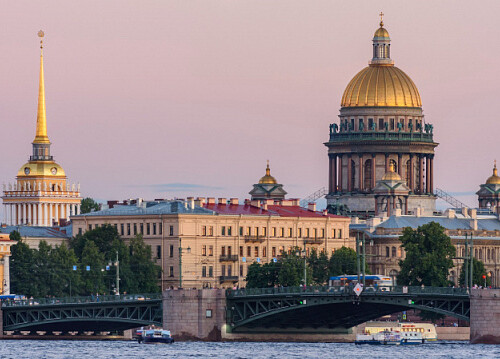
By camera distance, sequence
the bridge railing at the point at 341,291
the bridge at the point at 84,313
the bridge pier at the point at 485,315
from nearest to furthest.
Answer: the bridge pier at the point at 485,315 < the bridge railing at the point at 341,291 < the bridge at the point at 84,313

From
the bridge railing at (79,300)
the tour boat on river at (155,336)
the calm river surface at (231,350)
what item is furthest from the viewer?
the bridge railing at (79,300)

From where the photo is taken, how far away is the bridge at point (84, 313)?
16850cm

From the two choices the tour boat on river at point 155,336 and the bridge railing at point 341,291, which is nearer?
the bridge railing at point 341,291

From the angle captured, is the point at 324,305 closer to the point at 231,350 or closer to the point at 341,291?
the point at 341,291

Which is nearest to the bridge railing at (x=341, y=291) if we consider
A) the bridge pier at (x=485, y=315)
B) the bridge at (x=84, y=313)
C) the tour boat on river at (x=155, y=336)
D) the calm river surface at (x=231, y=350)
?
the bridge pier at (x=485, y=315)

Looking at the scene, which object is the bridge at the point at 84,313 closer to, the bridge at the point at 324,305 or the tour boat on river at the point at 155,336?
the tour boat on river at the point at 155,336

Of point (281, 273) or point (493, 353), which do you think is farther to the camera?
point (281, 273)

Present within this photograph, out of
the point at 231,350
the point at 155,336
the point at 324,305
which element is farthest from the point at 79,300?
the point at 231,350

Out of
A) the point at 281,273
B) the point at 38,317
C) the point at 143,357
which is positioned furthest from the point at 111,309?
the point at 281,273

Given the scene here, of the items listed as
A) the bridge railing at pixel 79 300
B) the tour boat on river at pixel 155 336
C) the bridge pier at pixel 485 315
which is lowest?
the tour boat on river at pixel 155 336

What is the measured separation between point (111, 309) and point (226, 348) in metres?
11.6

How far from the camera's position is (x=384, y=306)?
165250 millimetres

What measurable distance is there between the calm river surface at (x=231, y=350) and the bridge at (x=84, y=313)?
1506 mm

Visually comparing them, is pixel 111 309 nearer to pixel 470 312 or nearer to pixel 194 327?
pixel 194 327
